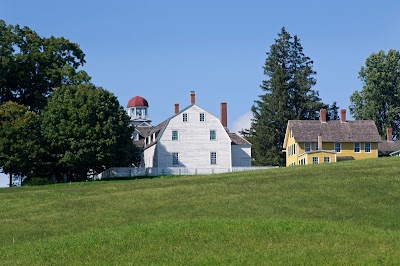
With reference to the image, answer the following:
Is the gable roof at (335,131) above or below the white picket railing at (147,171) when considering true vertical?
above

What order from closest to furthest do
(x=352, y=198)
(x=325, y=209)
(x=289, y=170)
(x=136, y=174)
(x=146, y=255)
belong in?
(x=146, y=255) → (x=325, y=209) → (x=352, y=198) → (x=289, y=170) → (x=136, y=174)

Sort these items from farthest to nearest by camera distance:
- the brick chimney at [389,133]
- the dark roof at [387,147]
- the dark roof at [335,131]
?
1. the brick chimney at [389,133]
2. the dark roof at [387,147]
3. the dark roof at [335,131]

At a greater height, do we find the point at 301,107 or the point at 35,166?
the point at 301,107

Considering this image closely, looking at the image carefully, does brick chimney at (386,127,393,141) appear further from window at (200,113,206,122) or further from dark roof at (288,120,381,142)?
window at (200,113,206,122)

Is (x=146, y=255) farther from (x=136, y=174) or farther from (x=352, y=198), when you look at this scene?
(x=136, y=174)

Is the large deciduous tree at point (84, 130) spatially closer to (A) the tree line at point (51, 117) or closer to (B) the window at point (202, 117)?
(A) the tree line at point (51, 117)

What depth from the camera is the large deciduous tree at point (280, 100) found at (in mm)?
109875

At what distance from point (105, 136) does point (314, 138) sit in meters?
28.1

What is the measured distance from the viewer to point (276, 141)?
11106cm

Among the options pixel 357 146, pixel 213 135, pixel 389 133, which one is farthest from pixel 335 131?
pixel 213 135

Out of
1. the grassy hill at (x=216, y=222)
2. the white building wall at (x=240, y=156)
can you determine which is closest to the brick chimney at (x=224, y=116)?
the white building wall at (x=240, y=156)

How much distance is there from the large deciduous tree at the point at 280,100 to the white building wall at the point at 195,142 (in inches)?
612

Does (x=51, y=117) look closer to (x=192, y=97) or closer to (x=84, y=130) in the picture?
(x=84, y=130)

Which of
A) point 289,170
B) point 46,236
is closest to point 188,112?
point 289,170
